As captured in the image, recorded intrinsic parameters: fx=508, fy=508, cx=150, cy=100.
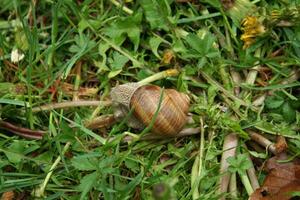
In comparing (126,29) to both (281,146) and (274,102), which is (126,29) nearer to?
(274,102)

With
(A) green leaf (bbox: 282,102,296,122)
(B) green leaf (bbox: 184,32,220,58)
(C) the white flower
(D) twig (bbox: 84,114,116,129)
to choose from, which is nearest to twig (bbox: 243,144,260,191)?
(A) green leaf (bbox: 282,102,296,122)

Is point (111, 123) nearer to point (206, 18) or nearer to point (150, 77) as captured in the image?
point (150, 77)

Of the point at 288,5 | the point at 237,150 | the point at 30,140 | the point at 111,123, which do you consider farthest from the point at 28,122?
the point at 288,5

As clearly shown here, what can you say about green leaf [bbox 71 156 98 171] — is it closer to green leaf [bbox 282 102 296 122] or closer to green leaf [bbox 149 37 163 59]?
green leaf [bbox 149 37 163 59]

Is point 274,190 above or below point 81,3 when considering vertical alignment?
below

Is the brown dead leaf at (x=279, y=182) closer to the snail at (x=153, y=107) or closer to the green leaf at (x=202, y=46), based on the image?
the snail at (x=153, y=107)

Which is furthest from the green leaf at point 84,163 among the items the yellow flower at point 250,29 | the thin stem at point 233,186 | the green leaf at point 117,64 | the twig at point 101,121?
the yellow flower at point 250,29
